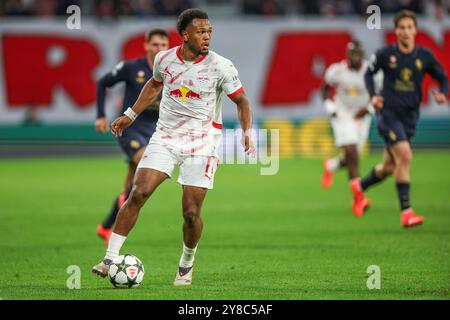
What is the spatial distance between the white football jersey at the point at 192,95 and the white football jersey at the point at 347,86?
8307 millimetres

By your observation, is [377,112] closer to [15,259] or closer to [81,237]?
[81,237]

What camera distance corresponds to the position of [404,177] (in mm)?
13102

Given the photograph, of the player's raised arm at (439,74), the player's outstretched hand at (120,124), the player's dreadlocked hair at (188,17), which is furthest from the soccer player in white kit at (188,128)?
the player's raised arm at (439,74)

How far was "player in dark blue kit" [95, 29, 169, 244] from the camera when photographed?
11781mm

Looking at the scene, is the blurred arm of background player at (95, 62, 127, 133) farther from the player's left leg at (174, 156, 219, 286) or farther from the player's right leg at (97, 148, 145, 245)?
the player's left leg at (174, 156, 219, 286)

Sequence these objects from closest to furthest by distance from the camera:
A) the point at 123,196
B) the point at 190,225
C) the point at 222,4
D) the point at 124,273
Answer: the point at 124,273
the point at 190,225
the point at 123,196
the point at 222,4

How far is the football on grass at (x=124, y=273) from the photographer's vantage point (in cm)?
846

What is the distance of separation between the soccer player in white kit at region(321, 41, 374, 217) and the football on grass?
26.2 ft

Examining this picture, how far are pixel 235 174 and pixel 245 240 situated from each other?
10.7 metres

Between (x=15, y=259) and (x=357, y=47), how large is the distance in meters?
7.90

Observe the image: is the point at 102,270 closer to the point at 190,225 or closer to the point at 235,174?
the point at 190,225

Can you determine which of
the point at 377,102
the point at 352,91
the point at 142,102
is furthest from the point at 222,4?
the point at 142,102

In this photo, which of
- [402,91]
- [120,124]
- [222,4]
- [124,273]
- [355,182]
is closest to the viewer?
[124,273]

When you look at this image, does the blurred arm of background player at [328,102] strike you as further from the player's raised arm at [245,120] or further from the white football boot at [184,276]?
the white football boot at [184,276]
